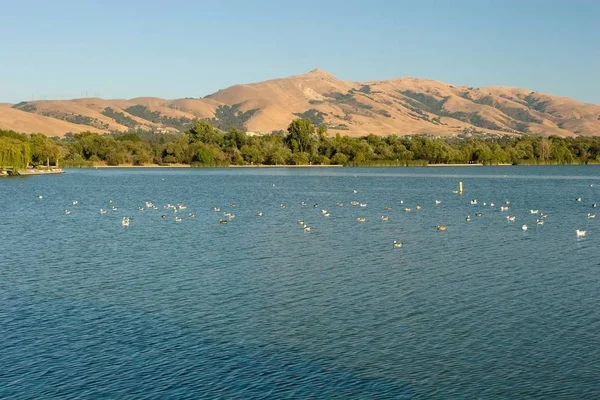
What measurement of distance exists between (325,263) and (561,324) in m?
17.7

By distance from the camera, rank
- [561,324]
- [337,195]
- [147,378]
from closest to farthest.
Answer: [147,378] < [561,324] < [337,195]

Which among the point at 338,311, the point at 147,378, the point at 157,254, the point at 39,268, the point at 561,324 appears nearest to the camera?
the point at 147,378

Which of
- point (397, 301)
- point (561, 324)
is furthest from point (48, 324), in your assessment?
point (561, 324)

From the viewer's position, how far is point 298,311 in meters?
33.6

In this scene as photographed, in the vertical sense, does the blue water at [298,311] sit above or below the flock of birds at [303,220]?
below

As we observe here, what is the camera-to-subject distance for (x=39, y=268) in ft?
146

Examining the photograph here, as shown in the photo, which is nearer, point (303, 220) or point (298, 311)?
point (298, 311)

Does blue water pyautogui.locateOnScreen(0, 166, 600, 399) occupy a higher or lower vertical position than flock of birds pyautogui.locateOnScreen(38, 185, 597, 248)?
lower

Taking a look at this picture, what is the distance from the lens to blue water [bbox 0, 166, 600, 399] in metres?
24.6

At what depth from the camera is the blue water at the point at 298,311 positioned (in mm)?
24641

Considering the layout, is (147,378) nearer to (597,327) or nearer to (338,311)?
(338,311)

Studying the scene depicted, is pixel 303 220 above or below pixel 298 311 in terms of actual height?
above

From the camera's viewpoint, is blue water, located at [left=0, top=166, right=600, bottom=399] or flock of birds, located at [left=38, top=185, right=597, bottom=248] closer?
blue water, located at [left=0, top=166, right=600, bottom=399]

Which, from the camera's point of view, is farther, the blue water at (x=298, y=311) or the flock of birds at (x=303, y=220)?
the flock of birds at (x=303, y=220)
